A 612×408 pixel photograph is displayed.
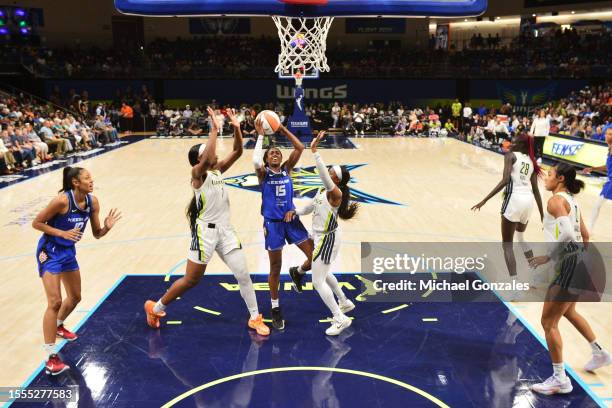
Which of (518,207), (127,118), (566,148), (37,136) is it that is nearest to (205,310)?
(518,207)

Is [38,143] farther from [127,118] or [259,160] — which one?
[259,160]

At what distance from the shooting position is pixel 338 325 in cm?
513

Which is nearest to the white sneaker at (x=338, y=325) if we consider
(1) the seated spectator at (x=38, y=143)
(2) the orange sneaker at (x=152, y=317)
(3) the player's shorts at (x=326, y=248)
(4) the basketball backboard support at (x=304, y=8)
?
(3) the player's shorts at (x=326, y=248)

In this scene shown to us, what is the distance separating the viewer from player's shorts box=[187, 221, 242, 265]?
4.93 metres

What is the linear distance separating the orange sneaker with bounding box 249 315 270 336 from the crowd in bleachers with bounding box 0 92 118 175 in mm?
10995

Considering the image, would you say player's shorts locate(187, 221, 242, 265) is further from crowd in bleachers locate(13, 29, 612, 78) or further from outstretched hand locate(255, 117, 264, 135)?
crowd in bleachers locate(13, 29, 612, 78)

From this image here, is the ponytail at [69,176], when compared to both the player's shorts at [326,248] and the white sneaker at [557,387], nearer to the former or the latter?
the player's shorts at [326,248]

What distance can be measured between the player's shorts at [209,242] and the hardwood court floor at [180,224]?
156 centimetres

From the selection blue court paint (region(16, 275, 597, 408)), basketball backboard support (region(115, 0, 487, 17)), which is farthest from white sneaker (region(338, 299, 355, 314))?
basketball backboard support (region(115, 0, 487, 17))

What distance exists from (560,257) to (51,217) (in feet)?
12.7

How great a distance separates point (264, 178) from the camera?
207 inches

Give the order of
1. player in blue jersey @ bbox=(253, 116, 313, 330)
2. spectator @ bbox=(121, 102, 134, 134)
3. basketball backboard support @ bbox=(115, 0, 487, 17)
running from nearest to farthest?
player in blue jersey @ bbox=(253, 116, 313, 330)
basketball backboard support @ bbox=(115, 0, 487, 17)
spectator @ bbox=(121, 102, 134, 134)

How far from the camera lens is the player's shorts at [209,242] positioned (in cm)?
493

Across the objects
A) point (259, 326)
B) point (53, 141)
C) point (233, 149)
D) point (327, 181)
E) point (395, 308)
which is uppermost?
point (233, 149)
